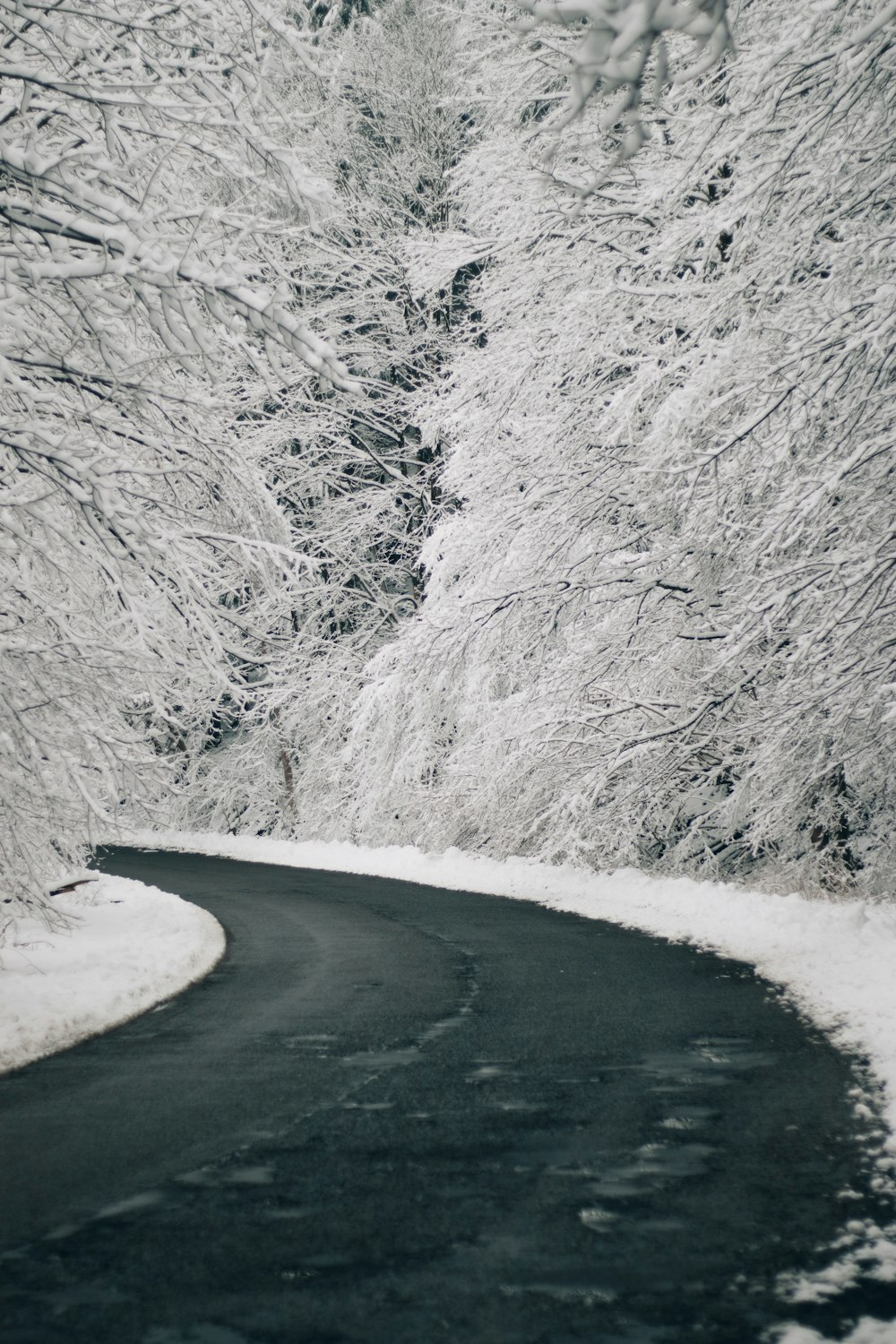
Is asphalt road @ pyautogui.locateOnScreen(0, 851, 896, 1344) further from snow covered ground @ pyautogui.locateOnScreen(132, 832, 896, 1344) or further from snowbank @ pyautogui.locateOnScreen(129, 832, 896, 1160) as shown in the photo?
snowbank @ pyautogui.locateOnScreen(129, 832, 896, 1160)

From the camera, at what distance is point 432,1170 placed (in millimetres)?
5184

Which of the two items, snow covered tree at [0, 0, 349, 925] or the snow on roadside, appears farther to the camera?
the snow on roadside

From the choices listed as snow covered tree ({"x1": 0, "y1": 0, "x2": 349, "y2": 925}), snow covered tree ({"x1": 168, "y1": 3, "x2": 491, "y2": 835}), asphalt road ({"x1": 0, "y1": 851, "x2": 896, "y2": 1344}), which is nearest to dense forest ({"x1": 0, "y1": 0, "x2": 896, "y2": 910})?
snow covered tree ({"x1": 0, "y1": 0, "x2": 349, "y2": 925})

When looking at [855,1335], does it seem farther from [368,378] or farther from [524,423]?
[368,378]

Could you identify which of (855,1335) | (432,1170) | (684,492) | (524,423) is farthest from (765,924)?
(855,1335)

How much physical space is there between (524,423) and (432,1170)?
14002 mm

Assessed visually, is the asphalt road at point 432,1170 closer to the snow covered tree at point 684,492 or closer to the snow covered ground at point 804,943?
the snow covered ground at point 804,943

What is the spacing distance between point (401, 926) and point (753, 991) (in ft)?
19.2

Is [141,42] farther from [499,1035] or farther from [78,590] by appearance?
[499,1035]

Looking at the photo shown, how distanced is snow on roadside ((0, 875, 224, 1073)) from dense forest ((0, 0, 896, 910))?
82 centimetres

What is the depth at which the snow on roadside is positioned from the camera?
835 centimetres

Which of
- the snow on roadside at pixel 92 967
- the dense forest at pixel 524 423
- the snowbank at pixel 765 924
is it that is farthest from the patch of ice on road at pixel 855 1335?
the snow on roadside at pixel 92 967

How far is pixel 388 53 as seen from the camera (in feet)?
89.0

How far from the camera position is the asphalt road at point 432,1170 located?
383 cm
